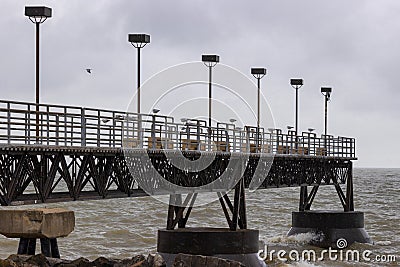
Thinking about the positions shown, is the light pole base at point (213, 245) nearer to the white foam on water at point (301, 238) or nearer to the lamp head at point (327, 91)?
the white foam on water at point (301, 238)

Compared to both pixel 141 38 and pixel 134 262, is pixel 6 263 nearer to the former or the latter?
pixel 134 262

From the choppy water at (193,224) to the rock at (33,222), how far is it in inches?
861

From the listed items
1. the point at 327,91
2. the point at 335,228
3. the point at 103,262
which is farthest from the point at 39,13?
the point at 327,91

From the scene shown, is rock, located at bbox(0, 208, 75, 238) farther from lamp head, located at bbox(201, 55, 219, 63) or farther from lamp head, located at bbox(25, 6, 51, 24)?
lamp head, located at bbox(201, 55, 219, 63)

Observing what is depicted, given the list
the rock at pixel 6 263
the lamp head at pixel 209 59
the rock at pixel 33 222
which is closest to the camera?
the rock at pixel 6 263

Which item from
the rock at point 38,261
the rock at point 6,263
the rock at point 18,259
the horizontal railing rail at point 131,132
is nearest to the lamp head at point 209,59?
the horizontal railing rail at point 131,132

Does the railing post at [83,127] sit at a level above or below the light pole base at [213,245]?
above

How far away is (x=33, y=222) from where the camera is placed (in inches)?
1023

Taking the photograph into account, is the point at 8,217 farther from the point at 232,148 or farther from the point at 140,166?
the point at 232,148

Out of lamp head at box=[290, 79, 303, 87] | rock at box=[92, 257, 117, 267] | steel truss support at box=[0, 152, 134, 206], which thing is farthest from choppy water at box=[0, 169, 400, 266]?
rock at box=[92, 257, 117, 267]

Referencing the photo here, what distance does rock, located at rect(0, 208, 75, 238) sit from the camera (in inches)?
1017

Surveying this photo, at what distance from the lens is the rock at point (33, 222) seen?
25828mm

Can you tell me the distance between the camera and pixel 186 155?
35.9m

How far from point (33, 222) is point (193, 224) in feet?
160
